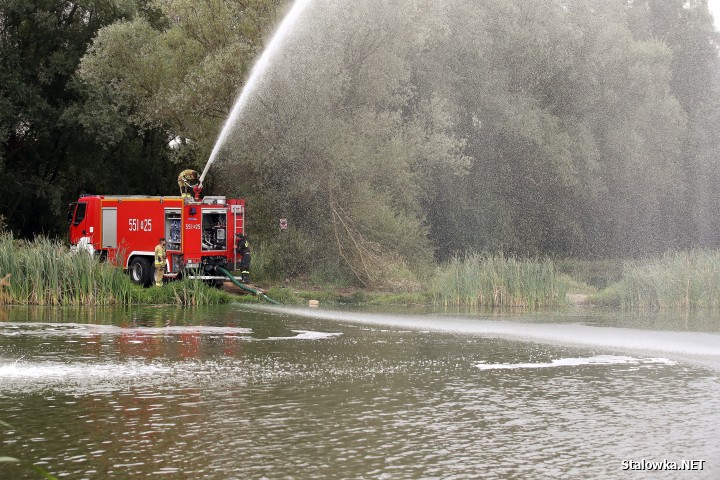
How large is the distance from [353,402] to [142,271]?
19.5m

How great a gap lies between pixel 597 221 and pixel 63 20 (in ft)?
92.7

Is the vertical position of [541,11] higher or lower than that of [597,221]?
higher

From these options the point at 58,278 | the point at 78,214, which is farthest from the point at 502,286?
the point at 78,214

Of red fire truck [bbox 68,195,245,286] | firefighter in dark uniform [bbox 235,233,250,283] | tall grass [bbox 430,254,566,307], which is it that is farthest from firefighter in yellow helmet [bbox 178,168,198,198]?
tall grass [bbox 430,254,566,307]

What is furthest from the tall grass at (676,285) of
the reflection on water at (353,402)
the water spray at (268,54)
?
the water spray at (268,54)

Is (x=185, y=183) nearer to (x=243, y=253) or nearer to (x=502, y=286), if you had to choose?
(x=243, y=253)

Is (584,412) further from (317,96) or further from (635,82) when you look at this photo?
(635,82)

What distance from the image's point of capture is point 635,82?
50.3 meters

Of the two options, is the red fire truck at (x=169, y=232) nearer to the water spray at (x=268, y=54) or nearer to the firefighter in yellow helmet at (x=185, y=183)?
the firefighter in yellow helmet at (x=185, y=183)

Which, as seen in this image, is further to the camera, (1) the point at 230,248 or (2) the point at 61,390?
(1) the point at 230,248

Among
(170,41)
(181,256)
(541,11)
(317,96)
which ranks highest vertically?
(541,11)

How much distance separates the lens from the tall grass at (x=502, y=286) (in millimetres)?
27375

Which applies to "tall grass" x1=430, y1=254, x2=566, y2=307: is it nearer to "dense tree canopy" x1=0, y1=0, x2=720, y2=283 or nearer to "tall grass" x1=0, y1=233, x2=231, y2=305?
"dense tree canopy" x1=0, y1=0, x2=720, y2=283

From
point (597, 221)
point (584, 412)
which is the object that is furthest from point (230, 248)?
point (597, 221)
